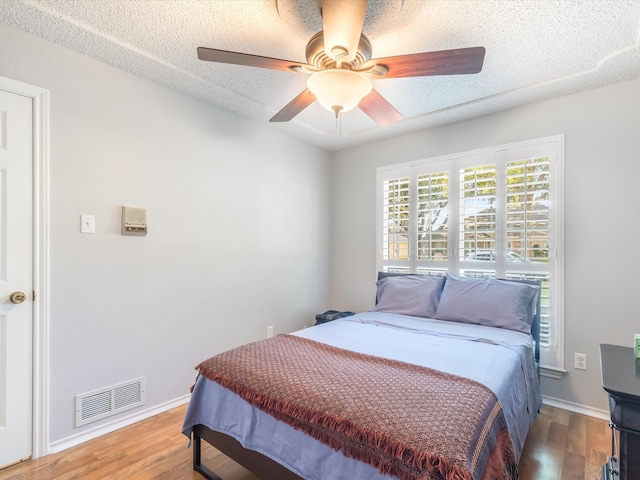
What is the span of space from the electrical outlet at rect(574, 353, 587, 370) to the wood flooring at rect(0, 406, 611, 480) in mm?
379

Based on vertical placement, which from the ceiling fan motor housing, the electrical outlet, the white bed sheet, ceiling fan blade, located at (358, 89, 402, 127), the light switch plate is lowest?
the electrical outlet

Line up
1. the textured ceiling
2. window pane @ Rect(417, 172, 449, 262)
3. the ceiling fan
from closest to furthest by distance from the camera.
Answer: the ceiling fan → the textured ceiling → window pane @ Rect(417, 172, 449, 262)

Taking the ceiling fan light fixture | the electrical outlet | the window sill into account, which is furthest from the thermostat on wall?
the electrical outlet

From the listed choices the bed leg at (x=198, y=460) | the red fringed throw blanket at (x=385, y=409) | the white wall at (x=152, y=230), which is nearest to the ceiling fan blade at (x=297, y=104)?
the white wall at (x=152, y=230)

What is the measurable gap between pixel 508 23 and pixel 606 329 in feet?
7.21

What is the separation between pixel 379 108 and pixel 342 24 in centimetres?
80

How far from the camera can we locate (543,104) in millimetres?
2680

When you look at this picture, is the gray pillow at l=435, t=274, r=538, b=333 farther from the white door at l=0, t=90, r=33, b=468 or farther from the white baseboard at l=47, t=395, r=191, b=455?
the white door at l=0, t=90, r=33, b=468

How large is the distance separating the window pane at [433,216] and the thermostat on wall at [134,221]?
2.46 metres

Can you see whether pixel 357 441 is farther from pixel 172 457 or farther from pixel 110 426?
pixel 110 426

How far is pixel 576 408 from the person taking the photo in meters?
2.48

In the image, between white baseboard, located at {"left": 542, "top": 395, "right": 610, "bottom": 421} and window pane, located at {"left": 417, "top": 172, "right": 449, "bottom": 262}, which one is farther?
window pane, located at {"left": 417, "top": 172, "right": 449, "bottom": 262}

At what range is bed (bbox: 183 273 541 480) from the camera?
1.10 meters

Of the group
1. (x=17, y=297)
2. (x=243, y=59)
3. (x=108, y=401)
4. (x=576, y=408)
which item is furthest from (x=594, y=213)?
(x=17, y=297)
